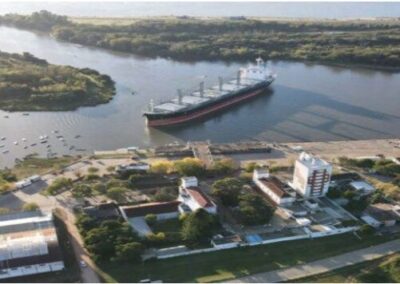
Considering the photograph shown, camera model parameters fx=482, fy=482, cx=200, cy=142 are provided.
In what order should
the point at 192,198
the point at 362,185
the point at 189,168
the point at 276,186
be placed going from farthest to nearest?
the point at 362,185, the point at 189,168, the point at 276,186, the point at 192,198

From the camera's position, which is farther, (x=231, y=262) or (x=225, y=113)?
(x=225, y=113)

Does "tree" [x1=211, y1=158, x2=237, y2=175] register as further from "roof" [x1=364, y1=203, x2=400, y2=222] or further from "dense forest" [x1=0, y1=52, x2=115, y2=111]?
"dense forest" [x1=0, y1=52, x2=115, y2=111]

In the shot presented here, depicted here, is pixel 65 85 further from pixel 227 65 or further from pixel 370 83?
pixel 370 83

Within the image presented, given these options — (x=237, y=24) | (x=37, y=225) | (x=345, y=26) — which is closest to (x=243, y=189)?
(x=37, y=225)

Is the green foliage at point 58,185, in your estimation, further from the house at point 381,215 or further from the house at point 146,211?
the house at point 381,215

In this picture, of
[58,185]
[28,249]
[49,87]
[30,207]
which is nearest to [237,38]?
[49,87]

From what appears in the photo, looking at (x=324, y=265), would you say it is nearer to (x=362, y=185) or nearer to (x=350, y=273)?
(x=350, y=273)
